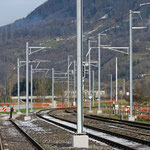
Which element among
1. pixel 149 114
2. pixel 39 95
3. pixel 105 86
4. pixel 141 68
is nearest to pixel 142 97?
pixel 149 114

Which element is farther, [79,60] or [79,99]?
[79,60]

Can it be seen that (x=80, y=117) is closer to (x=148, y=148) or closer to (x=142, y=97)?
(x=148, y=148)

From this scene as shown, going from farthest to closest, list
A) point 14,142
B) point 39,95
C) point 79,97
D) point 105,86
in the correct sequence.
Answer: point 105,86 < point 39,95 < point 14,142 < point 79,97

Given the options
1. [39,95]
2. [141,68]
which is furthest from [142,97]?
[141,68]

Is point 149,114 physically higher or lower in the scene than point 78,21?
lower

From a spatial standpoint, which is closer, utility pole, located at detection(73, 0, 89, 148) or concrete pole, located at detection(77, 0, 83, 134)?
utility pole, located at detection(73, 0, 89, 148)

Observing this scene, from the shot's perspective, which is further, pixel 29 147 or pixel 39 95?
pixel 39 95

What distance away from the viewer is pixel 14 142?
78.7ft

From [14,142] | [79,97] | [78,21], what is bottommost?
[14,142]

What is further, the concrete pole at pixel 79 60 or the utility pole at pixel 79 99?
the concrete pole at pixel 79 60

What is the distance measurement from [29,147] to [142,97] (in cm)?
5791

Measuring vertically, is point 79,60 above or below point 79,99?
above

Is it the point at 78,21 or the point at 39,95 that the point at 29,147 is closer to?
the point at 78,21

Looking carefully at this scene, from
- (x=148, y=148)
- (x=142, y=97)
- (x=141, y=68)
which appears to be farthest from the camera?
(x=141, y=68)
